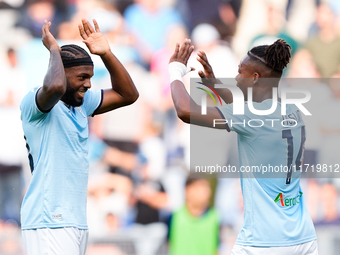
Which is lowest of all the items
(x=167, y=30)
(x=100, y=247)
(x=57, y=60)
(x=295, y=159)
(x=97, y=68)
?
(x=100, y=247)

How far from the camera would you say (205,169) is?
807 cm

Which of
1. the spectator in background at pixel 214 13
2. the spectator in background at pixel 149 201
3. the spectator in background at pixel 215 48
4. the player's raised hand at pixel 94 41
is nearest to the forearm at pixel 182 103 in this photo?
the player's raised hand at pixel 94 41

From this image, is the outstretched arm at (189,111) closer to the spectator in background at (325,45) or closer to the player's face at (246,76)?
the player's face at (246,76)

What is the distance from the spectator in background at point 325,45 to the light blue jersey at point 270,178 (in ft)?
16.3

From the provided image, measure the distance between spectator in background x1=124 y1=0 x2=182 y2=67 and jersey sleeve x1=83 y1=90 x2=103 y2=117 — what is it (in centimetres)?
406

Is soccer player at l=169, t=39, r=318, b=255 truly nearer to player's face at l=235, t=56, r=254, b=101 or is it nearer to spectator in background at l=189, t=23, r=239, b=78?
player's face at l=235, t=56, r=254, b=101

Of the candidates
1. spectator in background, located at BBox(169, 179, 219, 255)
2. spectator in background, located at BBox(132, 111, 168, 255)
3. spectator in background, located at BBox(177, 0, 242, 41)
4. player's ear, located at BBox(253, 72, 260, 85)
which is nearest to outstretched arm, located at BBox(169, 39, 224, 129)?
player's ear, located at BBox(253, 72, 260, 85)

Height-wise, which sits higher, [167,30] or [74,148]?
[167,30]

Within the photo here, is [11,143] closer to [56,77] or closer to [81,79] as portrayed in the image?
[81,79]

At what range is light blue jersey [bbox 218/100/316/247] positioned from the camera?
346 centimetres

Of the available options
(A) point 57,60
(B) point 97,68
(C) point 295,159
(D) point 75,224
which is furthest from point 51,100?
(B) point 97,68

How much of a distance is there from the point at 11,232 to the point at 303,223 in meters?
5.34

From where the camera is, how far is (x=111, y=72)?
4.05 meters

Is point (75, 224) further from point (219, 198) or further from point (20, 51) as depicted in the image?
point (20, 51)
